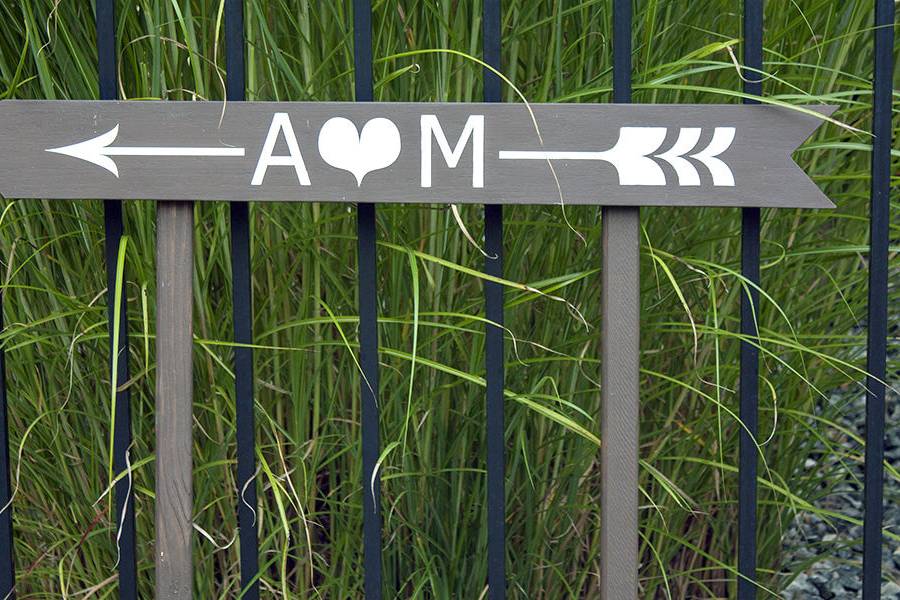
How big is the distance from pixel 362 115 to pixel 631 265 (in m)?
0.38

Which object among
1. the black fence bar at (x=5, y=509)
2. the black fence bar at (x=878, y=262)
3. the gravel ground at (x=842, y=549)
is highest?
the black fence bar at (x=878, y=262)

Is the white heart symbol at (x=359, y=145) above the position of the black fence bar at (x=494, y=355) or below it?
above

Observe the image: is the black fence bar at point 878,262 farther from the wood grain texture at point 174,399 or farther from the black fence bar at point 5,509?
the black fence bar at point 5,509

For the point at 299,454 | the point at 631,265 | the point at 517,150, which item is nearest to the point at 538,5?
the point at 517,150

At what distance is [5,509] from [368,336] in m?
0.58

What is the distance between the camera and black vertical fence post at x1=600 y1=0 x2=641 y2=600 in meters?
1.14

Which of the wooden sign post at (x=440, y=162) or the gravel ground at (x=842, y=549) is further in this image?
the gravel ground at (x=842, y=549)

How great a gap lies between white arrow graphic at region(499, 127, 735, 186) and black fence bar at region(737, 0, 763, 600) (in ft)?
0.28

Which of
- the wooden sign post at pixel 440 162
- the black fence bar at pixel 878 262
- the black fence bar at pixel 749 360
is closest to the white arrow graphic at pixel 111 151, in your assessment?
the wooden sign post at pixel 440 162

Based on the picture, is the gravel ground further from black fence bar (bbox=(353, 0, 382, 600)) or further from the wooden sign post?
black fence bar (bbox=(353, 0, 382, 600))

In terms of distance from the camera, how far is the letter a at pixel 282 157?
113 cm

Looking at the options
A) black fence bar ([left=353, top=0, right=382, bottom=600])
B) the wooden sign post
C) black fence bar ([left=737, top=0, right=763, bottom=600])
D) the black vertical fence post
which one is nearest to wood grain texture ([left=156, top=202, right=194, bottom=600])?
the wooden sign post

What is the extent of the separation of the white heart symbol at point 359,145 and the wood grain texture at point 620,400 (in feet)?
0.91

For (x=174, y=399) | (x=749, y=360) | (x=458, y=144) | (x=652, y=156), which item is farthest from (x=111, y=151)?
(x=749, y=360)
